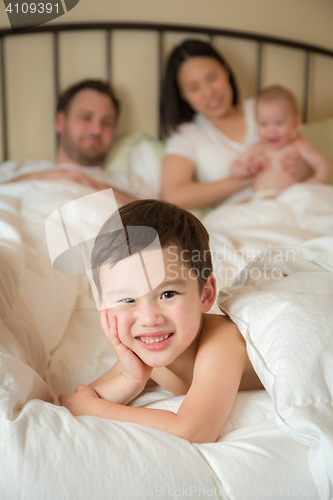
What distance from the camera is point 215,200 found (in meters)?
1.74

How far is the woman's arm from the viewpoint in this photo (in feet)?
5.57

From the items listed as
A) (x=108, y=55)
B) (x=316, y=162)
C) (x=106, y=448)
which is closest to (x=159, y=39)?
(x=108, y=55)

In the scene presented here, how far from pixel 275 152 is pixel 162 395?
1.33 meters

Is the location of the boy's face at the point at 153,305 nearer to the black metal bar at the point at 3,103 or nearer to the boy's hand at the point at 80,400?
the boy's hand at the point at 80,400

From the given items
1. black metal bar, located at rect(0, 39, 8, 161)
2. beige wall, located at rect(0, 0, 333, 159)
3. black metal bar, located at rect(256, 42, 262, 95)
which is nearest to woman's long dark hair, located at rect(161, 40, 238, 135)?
beige wall, located at rect(0, 0, 333, 159)

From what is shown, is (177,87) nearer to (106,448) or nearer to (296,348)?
(296,348)

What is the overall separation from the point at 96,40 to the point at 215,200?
2.90ft

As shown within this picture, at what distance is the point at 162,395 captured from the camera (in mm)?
703

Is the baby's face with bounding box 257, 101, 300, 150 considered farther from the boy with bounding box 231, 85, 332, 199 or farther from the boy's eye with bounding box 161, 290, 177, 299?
the boy's eye with bounding box 161, 290, 177, 299

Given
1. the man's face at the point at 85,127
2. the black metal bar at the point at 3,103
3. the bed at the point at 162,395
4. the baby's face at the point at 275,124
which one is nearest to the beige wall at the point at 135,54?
the black metal bar at the point at 3,103

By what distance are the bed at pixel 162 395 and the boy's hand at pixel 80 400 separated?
3 cm

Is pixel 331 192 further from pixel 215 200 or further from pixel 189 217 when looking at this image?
pixel 189 217

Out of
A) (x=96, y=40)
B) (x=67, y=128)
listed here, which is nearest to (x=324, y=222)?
(x=67, y=128)

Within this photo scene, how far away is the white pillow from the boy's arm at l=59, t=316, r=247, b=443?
0.10ft
